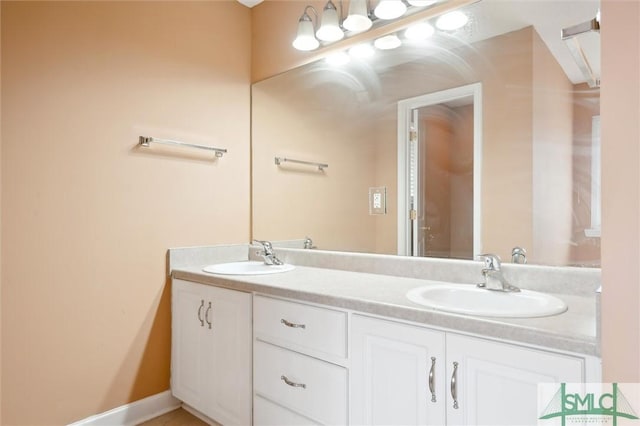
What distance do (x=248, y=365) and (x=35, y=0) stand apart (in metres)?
1.89

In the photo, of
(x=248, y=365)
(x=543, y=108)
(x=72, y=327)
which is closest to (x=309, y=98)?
(x=543, y=108)

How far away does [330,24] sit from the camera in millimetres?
2029

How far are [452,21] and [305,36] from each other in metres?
0.84

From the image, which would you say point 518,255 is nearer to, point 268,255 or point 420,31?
point 420,31

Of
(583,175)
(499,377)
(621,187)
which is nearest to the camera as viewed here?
(621,187)

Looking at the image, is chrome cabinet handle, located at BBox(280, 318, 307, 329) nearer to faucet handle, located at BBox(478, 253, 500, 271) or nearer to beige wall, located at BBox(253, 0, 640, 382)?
faucet handle, located at BBox(478, 253, 500, 271)

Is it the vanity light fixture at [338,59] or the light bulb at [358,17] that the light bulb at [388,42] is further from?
the vanity light fixture at [338,59]

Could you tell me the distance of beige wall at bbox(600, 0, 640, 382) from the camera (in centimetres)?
69

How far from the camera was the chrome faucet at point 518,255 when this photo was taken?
150cm

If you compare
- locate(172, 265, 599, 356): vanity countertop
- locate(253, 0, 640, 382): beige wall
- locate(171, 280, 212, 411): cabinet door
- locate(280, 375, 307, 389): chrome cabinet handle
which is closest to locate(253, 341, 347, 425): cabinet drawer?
locate(280, 375, 307, 389): chrome cabinet handle

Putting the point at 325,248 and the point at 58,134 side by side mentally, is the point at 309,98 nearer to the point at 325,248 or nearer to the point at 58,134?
the point at 325,248

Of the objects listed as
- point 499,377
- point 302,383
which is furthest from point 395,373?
point 302,383

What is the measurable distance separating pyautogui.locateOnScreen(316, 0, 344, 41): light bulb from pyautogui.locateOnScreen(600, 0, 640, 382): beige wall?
1.48 m

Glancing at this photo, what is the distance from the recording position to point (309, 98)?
2.35 meters
